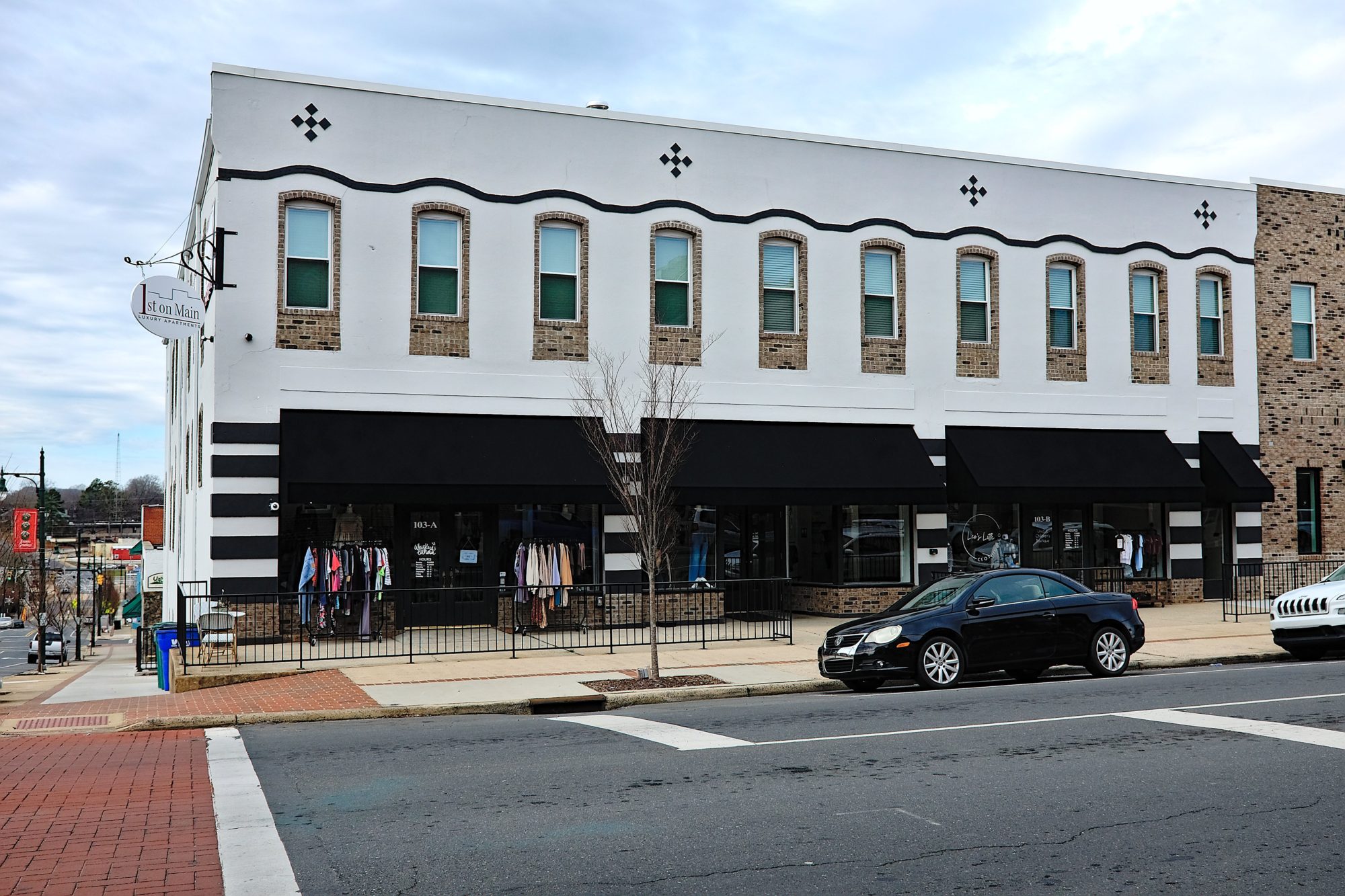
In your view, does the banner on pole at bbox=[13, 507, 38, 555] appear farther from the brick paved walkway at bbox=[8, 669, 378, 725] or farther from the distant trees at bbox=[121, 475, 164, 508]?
the distant trees at bbox=[121, 475, 164, 508]

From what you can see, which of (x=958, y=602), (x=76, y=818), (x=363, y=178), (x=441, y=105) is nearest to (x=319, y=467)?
(x=363, y=178)

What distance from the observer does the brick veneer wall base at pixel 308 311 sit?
64.9 feet

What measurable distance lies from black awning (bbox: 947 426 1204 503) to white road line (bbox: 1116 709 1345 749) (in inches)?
464

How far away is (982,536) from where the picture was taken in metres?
24.7

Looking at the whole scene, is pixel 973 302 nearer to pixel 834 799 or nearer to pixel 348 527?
pixel 348 527

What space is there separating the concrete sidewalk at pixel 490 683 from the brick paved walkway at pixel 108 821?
2162 mm

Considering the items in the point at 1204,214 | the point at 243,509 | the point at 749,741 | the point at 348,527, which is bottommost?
the point at 749,741

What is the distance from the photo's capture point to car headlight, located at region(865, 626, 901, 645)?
1437 centimetres

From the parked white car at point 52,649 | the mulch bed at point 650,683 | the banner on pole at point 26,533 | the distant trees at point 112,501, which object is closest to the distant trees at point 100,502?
the distant trees at point 112,501

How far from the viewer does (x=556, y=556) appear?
20.9 meters

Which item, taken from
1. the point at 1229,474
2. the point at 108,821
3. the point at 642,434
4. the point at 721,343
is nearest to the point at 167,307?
the point at 642,434

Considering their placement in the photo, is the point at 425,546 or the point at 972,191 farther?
the point at 972,191

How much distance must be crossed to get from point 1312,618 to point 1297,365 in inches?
478

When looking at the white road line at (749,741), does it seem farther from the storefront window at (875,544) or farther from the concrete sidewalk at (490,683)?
the storefront window at (875,544)
